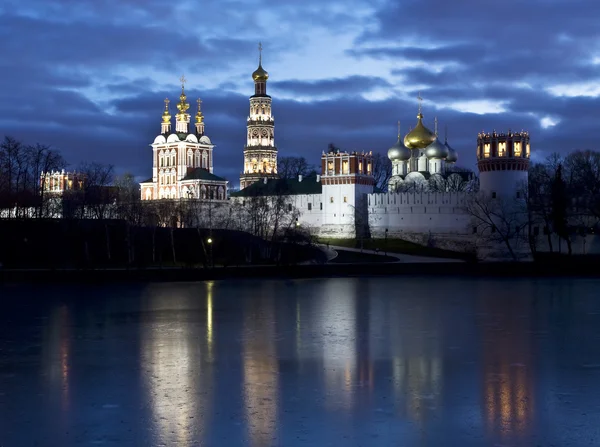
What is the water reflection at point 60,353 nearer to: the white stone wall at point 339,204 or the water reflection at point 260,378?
the water reflection at point 260,378

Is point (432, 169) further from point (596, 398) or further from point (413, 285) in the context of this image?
point (596, 398)

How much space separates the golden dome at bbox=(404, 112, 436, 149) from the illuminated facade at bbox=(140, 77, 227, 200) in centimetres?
1807

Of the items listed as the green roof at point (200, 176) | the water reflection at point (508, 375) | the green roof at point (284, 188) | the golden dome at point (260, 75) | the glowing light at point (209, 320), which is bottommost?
the water reflection at point (508, 375)

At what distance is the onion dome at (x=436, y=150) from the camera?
6906 cm

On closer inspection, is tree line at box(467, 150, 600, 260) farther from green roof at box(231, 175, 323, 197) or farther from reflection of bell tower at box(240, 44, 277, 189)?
reflection of bell tower at box(240, 44, 277, 189)

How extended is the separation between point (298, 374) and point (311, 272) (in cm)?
2797

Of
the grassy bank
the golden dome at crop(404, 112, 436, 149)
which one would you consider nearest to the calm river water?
the grassy bank

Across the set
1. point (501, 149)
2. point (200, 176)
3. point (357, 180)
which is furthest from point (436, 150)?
point (200, 176)

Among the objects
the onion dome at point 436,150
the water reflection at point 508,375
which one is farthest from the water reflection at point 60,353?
the onion dome at point 436,150

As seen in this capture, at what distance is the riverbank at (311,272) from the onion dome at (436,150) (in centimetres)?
2253

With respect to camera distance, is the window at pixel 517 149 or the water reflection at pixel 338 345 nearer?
the water reflection at pixel 338 345

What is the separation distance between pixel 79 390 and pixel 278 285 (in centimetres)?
2225

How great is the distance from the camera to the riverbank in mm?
36500

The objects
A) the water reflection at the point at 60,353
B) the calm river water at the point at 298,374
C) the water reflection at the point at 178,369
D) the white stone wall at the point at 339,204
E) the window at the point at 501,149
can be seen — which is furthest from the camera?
the white stone wall at the point at 339,204
